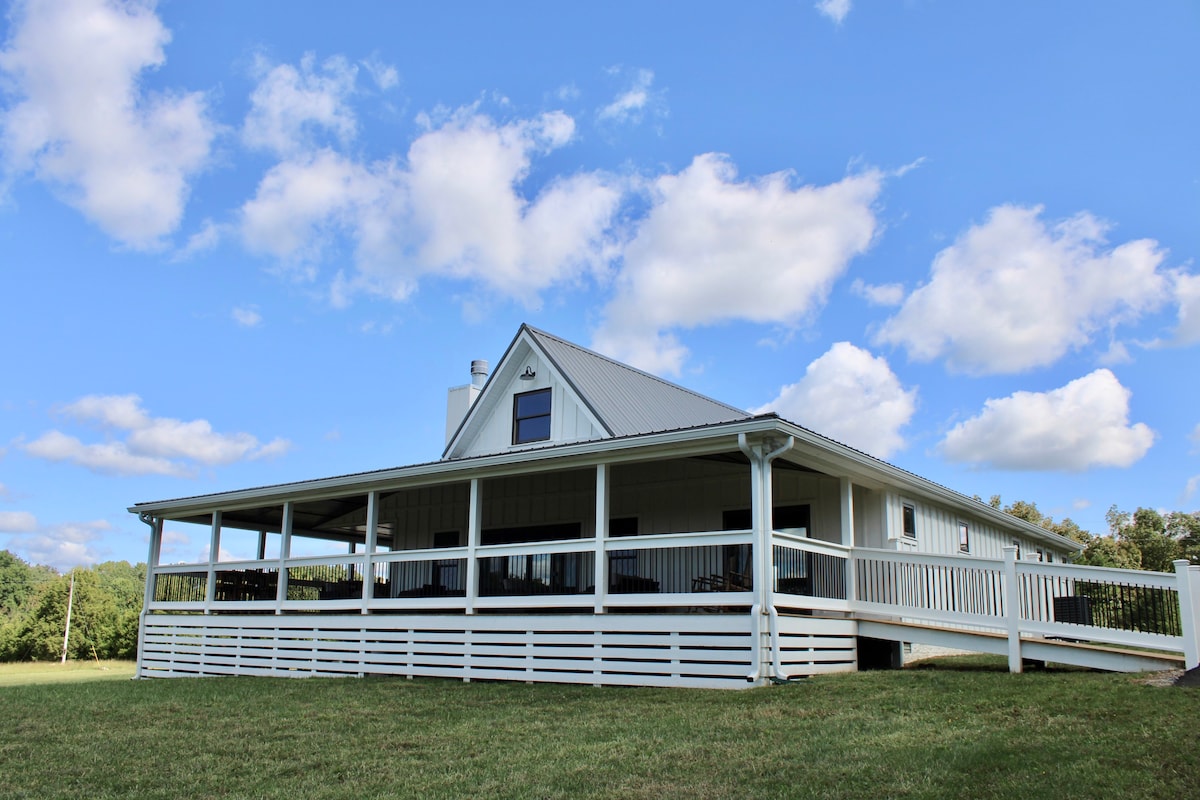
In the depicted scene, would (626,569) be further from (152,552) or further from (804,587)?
(152,552)

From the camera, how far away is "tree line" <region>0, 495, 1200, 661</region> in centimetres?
3481

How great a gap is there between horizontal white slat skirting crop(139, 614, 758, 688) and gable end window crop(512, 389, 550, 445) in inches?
176

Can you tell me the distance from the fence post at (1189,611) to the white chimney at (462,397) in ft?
48.5

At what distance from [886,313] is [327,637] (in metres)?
15.4

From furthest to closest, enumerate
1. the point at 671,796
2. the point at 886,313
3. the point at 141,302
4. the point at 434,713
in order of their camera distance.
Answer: the point at 886,313 → the point at 141,302 → the point at 434,713 → the point at 671,796

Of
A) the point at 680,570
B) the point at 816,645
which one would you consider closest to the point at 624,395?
the point at 680,570

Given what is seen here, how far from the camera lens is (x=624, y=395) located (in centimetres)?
1903

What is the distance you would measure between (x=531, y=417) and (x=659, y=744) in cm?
1131

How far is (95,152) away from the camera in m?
18.4

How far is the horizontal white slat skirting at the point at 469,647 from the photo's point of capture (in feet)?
40.5

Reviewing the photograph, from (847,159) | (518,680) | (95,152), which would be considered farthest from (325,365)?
(847,159)

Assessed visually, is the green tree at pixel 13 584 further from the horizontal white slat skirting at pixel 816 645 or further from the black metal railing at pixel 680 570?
the horizontal white slat skirting at pixel 816 645

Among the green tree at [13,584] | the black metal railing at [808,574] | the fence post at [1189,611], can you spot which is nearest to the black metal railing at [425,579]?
the black metal railing at [808,574]

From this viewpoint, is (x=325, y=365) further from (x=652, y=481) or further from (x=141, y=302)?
(x=652, y=481)
